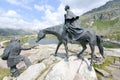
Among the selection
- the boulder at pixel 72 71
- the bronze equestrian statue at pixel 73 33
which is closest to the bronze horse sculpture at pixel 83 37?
the bronze equestrian statue at pixel 73 33

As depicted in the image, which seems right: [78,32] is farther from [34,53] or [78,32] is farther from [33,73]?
[34,53]

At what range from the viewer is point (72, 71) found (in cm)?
1548

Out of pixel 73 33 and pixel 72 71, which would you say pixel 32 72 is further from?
pixel 73 33

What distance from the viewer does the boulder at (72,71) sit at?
14.9 meters

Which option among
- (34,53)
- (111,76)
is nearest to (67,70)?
(111,76)

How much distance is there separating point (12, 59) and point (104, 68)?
8900 mm

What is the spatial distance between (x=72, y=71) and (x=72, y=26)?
3.77 metres

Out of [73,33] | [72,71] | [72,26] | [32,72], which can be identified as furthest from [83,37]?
[32,72]

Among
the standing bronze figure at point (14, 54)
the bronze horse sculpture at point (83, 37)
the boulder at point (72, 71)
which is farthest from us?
the standing bronze figure at point (14, 54)

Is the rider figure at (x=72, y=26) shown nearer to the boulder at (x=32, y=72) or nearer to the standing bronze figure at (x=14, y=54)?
the boulder at (x=32, y=72)

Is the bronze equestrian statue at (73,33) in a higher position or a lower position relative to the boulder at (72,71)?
higher

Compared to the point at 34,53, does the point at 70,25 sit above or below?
above

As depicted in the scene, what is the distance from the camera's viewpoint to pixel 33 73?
16203mm

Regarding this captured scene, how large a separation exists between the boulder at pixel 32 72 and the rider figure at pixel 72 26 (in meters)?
3.77
